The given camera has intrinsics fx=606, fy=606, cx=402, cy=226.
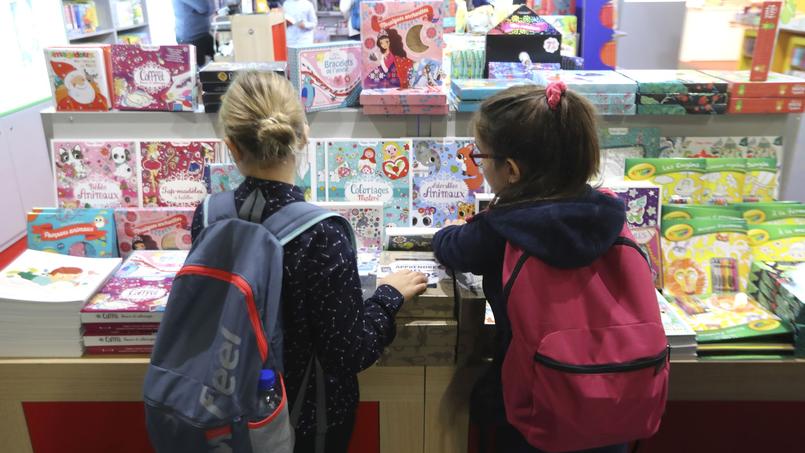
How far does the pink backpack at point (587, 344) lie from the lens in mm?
1281

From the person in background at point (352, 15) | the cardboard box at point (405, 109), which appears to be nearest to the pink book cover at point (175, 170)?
the cardboard box at point (405, 109)

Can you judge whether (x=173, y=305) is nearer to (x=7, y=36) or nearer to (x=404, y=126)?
(x=404, y=126)

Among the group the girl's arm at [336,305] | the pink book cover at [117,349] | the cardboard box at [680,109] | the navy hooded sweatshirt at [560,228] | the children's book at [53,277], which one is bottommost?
the pink book cover at [117,349]

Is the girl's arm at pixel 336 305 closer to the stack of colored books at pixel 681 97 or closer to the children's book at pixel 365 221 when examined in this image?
the children's book at pixel 365 221

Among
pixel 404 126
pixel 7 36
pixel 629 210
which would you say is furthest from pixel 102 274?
pixel 7 36

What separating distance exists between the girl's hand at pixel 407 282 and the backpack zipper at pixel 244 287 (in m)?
0.46

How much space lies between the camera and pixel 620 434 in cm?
134

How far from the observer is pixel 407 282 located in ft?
5.26

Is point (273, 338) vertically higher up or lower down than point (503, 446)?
higher up

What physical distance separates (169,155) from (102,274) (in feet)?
1.66

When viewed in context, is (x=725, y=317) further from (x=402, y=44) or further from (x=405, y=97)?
(x=402, y=44)

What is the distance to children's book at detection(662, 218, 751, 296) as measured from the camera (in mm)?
1997

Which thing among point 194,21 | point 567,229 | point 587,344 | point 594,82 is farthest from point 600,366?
point 194,21

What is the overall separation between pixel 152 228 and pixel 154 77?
546 millimetres
